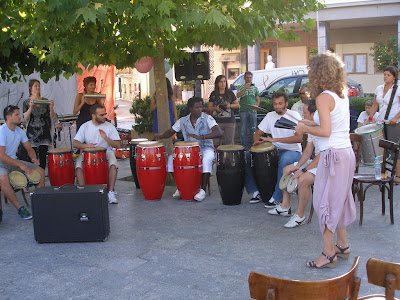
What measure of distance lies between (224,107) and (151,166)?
2697mm

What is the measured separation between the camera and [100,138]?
6.95 metres

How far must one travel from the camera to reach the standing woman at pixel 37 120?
762cm

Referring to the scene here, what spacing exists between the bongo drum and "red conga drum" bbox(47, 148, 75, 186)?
0.62m

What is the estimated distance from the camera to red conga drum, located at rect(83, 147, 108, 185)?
664 centimetres

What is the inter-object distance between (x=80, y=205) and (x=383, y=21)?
21371 mm

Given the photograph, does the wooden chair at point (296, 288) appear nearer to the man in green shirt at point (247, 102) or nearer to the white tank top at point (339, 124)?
the white tank top at point (339, 124)

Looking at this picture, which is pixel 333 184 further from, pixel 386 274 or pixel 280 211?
pixel 386 274

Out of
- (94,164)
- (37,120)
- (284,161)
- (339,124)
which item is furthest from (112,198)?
(339,124)

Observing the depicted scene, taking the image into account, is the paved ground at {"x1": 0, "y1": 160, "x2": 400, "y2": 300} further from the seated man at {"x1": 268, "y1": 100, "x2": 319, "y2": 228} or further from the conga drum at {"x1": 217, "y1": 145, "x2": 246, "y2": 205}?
the conga drum at {"x1": 217, "y1": 145, "x2": 246, "y2": 205}

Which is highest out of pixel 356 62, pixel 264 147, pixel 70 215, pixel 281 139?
pixel 356 62

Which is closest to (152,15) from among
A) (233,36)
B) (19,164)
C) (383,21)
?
(233,36)

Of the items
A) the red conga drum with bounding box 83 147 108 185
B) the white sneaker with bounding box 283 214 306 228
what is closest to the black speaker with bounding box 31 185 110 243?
the red conga drum with bounding box 83 147 108 185

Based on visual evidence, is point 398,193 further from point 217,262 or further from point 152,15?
point 152,15

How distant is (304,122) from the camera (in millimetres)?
4426
